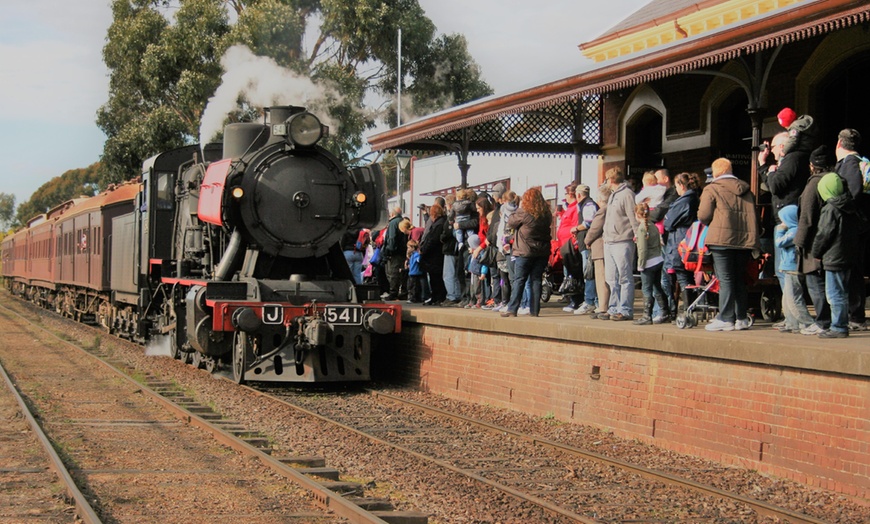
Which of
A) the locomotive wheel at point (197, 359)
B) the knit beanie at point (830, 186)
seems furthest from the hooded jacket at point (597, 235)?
the locomotive wheel at point (197, 359)

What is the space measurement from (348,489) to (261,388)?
5764 mm

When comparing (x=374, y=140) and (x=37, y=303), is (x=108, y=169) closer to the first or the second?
(x=37, y=303)

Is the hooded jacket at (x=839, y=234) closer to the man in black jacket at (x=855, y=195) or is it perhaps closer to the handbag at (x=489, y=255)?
the man in black jacket at (x=855, y=195)

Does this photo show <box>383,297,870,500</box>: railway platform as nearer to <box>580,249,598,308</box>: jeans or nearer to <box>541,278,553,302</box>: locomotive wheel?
<box>580,249,598,308</box>: jeans

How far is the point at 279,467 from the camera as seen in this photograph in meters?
7.11

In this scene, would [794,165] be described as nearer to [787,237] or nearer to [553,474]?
[787,237]

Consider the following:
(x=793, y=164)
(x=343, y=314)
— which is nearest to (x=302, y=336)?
(x=343, y=314)

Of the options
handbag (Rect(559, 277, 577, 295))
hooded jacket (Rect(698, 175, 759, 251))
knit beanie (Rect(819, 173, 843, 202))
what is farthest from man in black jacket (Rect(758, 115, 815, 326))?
handbag (Rect(559, 277, 577, 295))

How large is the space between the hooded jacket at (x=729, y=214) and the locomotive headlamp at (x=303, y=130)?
4911mm

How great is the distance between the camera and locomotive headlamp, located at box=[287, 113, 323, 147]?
1184 cm

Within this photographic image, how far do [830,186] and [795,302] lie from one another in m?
1.16

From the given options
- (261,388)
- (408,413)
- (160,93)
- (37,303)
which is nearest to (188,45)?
(160,93)

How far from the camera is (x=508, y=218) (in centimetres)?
1115

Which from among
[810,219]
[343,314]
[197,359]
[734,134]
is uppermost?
[734,134]
